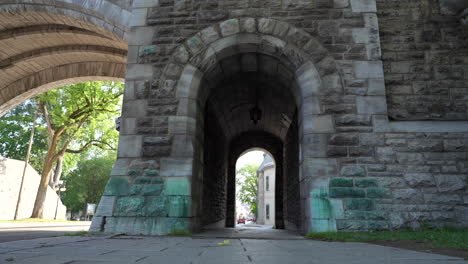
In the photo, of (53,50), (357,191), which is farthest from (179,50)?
(53,50)

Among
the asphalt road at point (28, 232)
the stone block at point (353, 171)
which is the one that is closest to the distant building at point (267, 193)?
the asphalt road at point (28, 232)

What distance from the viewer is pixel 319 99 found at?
528 cm

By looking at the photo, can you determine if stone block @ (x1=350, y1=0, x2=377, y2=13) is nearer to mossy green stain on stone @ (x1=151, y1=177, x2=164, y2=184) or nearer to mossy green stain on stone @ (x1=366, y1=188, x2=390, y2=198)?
mossy green stain on stone @ (x1=366, y1=188, x2=390, y2=198)

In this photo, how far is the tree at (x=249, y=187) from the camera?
43091 millimetres

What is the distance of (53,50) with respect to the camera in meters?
9.33

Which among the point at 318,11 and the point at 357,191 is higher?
the point at 318,11

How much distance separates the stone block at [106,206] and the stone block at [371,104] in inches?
176

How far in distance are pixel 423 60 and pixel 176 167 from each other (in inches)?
196

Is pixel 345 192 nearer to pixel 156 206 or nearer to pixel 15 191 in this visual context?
pixel 156 206

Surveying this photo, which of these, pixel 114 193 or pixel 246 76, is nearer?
pixel 114 193

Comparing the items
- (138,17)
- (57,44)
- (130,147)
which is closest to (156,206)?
(130,147)

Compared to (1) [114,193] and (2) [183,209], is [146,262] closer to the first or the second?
(2) [183,209]

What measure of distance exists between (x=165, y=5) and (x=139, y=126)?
2545mm

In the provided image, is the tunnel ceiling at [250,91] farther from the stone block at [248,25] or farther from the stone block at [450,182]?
the stone block at [450,182]
